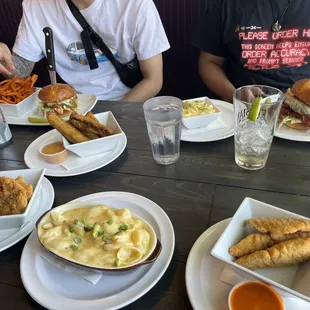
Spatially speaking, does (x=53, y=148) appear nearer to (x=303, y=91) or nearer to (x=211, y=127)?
(x=211, y=127)

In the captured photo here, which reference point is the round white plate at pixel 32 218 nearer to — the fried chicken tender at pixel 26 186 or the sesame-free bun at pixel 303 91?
the fried chicken tender at pixel 26 186

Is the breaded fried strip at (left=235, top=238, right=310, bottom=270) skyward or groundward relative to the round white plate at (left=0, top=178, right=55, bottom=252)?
skyward

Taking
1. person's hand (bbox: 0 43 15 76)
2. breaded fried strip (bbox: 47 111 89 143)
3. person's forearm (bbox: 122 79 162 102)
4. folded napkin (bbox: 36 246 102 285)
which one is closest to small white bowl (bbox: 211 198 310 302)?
folded napkin (bbox: 36 246 102 285)

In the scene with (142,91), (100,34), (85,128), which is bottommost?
(142,91)

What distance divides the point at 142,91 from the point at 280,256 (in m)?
1.51

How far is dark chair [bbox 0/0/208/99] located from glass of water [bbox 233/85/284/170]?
5.16 feet

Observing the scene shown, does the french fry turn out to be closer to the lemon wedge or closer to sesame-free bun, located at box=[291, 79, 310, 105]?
the lemon wedge

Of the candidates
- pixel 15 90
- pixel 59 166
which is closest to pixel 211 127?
pixel 59 166

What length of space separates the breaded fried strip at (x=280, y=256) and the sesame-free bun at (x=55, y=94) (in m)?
1.18

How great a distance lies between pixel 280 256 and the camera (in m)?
0.66

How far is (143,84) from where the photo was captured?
202 centimetres

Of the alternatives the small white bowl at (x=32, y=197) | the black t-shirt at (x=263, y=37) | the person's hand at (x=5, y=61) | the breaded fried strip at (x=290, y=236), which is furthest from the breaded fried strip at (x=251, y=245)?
the person's hand at (x=5, y=61)

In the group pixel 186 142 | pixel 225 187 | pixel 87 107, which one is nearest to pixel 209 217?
pixel 225 187

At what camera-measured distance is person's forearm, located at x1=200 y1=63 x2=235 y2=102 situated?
6.32ft
